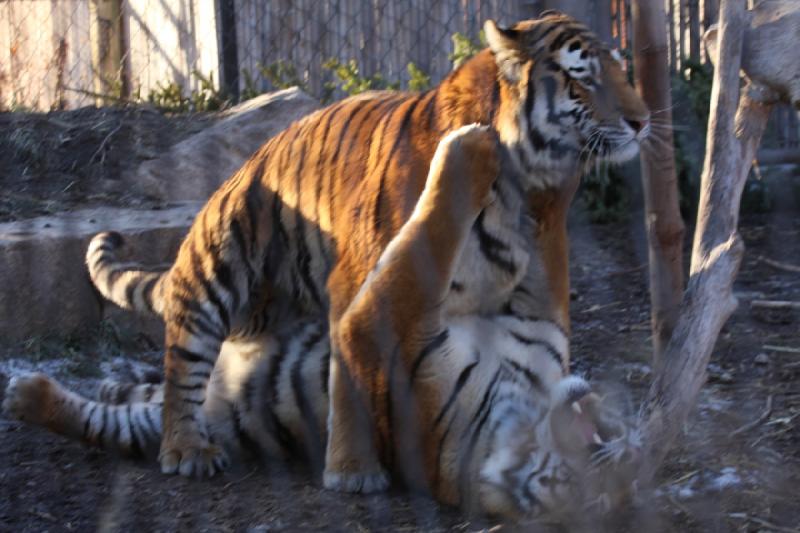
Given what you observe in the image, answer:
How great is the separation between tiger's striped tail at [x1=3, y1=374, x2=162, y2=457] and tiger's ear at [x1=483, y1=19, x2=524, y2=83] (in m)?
1.08

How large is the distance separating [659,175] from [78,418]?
135cm

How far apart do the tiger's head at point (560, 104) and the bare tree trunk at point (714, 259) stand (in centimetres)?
19

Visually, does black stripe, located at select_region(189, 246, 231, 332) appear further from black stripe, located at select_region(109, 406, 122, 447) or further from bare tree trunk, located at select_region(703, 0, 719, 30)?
bare tree trunk, located at select_region(703, 0, 719, 30)

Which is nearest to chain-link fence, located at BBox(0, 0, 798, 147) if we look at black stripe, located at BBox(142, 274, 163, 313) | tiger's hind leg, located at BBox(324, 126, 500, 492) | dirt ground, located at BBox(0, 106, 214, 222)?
dirt ground, located at BBox(0, 106, 214, 222)

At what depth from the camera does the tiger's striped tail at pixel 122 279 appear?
2768 mm

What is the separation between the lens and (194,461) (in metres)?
2.38

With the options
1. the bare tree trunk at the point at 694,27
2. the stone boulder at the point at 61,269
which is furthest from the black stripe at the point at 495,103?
the bare tree trunk at the point at 694,27

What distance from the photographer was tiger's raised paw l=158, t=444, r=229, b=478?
7.78ft

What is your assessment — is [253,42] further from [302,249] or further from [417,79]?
[302,249]

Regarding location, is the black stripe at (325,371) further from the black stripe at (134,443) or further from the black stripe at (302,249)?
the black stripe at (134,443)

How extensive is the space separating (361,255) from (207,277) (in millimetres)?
469

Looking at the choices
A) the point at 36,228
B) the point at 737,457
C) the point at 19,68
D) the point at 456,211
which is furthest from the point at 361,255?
the point at 19,68

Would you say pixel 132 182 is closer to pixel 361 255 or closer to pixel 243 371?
pixel 243 371

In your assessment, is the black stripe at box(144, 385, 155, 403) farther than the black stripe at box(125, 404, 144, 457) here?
Yes
